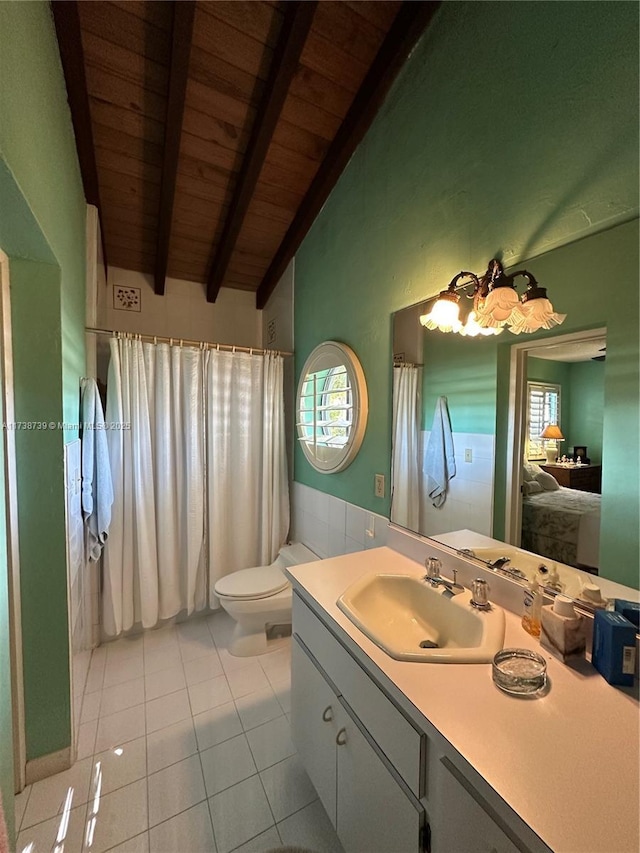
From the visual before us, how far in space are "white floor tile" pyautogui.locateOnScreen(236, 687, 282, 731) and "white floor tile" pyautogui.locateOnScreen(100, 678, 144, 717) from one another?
51cm

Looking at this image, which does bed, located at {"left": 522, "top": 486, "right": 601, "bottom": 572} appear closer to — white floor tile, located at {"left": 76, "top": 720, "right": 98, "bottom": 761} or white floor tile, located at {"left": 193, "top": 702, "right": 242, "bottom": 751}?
white floor tile, located at {"left": 193, "top": 702, "right": 242, "bottom": 751}

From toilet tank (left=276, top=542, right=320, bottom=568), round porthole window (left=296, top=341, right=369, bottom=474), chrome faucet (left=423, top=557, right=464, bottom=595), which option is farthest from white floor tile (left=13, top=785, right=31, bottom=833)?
round porthole window (left=296, top=341, right=369, bottom=474)

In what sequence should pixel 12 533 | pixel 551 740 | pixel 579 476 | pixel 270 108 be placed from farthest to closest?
pixel 270 108
pixel 12 533
pixel 579 476
pixel 551 740

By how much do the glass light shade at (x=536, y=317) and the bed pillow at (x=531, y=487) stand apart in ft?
1.55

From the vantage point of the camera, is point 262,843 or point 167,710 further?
point 167,710

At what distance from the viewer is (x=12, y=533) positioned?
3.82 feet

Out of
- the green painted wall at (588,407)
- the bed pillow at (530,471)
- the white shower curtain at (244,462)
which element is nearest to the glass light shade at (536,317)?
the green painted wall at (588,407)

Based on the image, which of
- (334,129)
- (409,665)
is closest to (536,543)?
(409,665)

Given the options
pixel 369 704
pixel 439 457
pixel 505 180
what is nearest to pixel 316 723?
pixel 369 704

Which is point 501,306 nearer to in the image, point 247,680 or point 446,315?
point 446,315

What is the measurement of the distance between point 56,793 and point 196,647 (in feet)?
2.78

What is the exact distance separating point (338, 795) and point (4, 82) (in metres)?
2.04

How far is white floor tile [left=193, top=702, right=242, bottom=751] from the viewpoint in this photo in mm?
1450

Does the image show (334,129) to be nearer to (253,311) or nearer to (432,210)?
(432,210)
